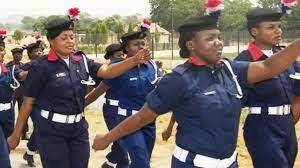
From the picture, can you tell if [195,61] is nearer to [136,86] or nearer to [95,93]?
[136,86]

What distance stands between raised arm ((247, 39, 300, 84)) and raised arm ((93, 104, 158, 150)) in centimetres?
83

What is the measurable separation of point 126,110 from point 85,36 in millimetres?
53108

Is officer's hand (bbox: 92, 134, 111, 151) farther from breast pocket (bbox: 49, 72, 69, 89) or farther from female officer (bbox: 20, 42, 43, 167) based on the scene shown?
female officer (bbox: 20, 42, 43, 167)

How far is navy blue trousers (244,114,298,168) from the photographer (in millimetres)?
4883

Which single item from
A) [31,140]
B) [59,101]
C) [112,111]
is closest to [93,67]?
[59,101]

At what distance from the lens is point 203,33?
3.76 meters

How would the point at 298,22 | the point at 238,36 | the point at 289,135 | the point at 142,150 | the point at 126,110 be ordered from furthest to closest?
1. the point at 298,22
2. the point at 238,36
3. the point at 126,110
4. the point at 142,150
5. the point at 289,135

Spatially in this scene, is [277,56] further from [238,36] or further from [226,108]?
[238,36]

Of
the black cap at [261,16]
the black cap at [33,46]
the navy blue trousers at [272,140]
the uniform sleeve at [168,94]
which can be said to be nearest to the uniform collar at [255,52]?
the black cap at [261,16]

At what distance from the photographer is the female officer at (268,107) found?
4.91m

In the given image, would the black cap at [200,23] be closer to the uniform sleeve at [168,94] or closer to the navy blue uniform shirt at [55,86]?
the uniform sleeve at [168,94]

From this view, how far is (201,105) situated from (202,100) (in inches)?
1.3

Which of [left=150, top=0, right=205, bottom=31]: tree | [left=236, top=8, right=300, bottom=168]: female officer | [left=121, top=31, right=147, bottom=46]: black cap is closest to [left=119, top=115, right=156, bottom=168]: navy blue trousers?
[left=121, top=31, right=147, bottom=46]: black cap

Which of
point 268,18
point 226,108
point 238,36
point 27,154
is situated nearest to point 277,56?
point 226,108
